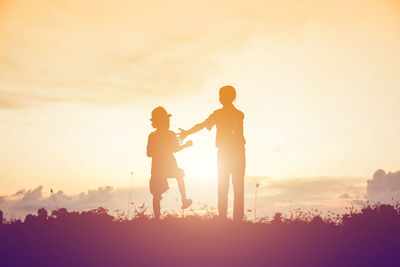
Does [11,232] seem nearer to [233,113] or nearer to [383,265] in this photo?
[233,113]

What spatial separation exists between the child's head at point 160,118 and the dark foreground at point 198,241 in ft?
8.13

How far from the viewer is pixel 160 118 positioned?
12242 millimetres

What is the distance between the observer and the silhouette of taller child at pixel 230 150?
11.7 metres

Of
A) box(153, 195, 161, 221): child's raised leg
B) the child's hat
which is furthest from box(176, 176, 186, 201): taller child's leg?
the child's hat

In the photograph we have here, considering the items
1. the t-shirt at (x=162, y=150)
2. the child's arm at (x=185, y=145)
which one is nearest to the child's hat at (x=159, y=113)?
the t-shirt at (x=162, y=150)

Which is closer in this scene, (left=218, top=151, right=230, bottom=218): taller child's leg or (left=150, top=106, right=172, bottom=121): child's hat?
(left=218, top=151, right=230, bottom=218): taller child's leg

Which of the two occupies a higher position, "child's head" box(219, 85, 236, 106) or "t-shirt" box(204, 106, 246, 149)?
"child's head" box(219, 85, 236, 106)

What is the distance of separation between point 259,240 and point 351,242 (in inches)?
81.5

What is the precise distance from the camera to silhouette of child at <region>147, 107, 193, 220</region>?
40.3 ft

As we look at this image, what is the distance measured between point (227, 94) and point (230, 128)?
86cm

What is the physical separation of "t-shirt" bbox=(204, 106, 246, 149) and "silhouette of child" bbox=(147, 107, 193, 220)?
1400mm

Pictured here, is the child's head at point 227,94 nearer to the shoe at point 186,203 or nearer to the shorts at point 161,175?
the shorts at point 161,175

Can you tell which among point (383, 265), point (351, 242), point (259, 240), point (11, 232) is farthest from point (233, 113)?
point (11, 232)

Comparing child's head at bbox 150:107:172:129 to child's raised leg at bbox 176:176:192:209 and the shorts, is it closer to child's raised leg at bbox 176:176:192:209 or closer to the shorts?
the shorts
